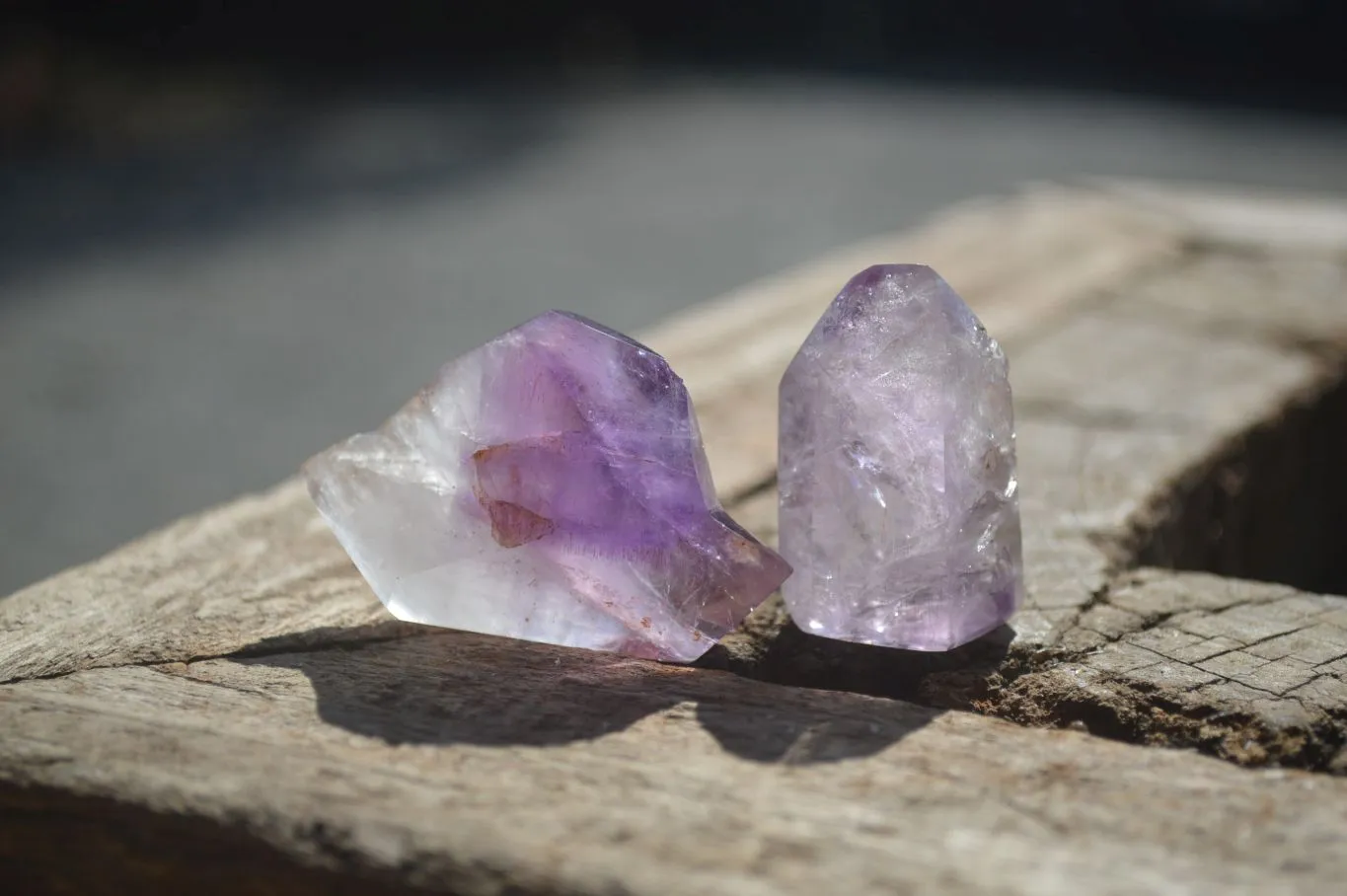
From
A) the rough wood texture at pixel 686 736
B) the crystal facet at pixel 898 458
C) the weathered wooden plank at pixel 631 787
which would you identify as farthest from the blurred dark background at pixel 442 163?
the crystal facet at pixel 898 458

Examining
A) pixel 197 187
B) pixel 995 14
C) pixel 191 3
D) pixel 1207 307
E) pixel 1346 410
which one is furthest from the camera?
pixel 995 14

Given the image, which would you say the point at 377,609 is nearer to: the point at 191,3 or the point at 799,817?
the point at 799,817

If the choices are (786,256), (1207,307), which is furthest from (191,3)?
(1207,307)

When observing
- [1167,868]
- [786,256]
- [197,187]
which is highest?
[197,187]

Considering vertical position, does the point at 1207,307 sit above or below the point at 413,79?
below

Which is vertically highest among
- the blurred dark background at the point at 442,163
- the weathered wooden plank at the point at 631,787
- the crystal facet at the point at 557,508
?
the blurred dark background at the point at 442,163

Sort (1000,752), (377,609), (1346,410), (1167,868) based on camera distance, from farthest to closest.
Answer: (1346,410)
(377,609)
(1000,752)
(1167,868)

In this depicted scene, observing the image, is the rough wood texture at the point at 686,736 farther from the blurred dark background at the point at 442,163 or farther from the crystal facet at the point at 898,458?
the blurred dark background at the point at 442,163
